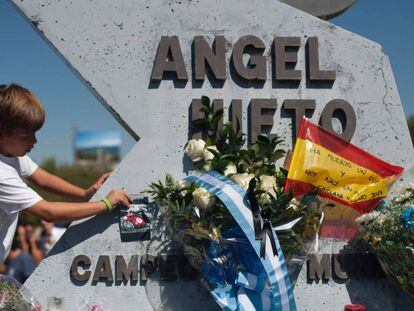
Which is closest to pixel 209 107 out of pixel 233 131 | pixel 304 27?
pixel 233 131

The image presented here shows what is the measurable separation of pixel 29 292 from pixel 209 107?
1.42 m

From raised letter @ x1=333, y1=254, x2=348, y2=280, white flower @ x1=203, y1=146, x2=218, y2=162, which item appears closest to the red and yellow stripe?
raised letter @ x1=333, y1=254, x2=348, y2=280

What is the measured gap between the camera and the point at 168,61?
3.28 meters

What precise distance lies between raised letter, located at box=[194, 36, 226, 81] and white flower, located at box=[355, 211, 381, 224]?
1.13 m

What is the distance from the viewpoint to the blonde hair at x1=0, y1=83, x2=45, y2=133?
2717 millimetres

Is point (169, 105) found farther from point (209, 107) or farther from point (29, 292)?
point (29, 292)

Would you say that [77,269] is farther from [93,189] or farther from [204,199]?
[204,199]

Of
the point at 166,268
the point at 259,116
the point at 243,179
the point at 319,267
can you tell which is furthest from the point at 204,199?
the point at 319,267

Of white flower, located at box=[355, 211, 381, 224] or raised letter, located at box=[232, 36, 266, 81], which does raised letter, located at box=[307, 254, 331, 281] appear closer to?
white flower, located at box=[355, 211, 381, 224]

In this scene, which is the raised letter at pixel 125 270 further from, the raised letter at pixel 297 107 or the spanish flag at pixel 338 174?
the raised letter at pixel 297 107

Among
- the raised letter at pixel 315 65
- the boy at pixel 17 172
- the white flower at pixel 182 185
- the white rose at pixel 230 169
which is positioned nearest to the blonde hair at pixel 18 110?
the boy at pixel 17 172

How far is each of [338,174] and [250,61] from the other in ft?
2.78

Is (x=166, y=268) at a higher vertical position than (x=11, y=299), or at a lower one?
higher

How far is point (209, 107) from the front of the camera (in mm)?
3225
